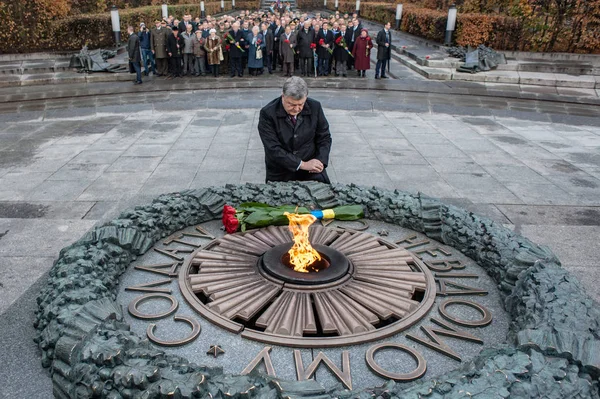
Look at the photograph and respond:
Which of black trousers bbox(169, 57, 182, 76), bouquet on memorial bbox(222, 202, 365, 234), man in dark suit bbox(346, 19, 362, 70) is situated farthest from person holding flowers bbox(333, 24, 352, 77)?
bouquet on memorial bbox(222, 202, 365, 234)

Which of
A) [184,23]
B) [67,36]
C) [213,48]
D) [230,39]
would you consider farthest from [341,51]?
[67,36]

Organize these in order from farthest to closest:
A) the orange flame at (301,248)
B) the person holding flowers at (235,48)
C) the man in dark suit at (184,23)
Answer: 1. the man in dark suit at (184,23)
2. the person holding flowers at (235,48)
3. the orange flame at (301,248)

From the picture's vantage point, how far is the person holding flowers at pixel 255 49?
1526 cm

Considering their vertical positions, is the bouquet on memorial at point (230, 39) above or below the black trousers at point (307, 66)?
above

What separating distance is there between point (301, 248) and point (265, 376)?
1306 millimetres

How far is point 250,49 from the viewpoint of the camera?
15438mm

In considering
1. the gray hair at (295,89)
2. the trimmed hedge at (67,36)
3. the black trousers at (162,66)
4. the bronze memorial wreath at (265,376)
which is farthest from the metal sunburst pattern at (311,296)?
the trimmed hedge at (67,36)

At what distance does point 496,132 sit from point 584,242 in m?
5.44

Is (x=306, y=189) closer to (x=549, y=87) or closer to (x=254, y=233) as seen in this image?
(x=254, y=233)

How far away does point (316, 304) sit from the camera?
3.23 m

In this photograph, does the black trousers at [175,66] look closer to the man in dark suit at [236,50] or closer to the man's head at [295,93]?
the man in dark suit at [236,50]

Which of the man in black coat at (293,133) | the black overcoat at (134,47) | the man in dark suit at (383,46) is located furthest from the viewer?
the man in dark suit at (383,46)

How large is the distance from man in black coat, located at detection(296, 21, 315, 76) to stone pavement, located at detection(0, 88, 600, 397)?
A: 8.52ft

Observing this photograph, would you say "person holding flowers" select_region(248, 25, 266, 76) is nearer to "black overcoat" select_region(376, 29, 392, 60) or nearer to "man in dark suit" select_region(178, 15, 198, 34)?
"man in dark suit" select_region(178, 15, 198, 34)
